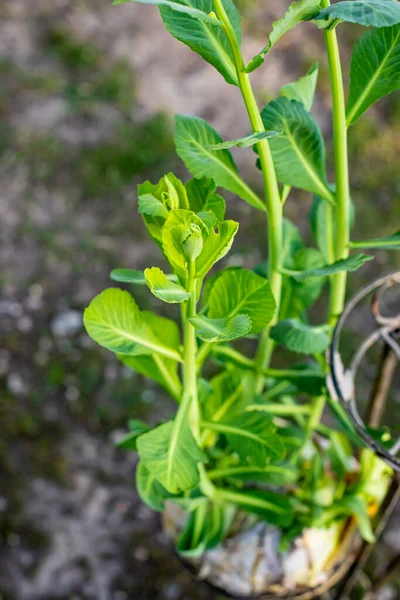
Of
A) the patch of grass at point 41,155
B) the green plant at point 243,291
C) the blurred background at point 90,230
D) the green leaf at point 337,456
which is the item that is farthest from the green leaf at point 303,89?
the patch of grass at point 41,155

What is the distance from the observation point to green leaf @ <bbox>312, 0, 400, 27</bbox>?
0.45 meters

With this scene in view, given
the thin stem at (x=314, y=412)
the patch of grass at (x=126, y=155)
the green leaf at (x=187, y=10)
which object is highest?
the green leaf at (x=187, y=10)

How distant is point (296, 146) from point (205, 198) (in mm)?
104

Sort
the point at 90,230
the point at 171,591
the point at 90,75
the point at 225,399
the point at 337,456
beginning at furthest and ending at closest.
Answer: the point at 90,75 → the point at 90,230 → the point at 171,591 → the point at 337,456 → the point at 225,399

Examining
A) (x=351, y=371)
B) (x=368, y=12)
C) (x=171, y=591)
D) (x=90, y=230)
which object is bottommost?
(x=171, y=591)

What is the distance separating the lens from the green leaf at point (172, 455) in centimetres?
62

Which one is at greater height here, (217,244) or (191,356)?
(217,244)

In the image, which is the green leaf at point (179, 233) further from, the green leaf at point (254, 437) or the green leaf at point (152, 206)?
the green leaf at point (254, 437)

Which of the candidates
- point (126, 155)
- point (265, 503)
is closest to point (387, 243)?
point (265, 503)

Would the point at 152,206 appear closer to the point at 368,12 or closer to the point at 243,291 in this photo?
the point at 243,291

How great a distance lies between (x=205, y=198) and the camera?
0.59 metres

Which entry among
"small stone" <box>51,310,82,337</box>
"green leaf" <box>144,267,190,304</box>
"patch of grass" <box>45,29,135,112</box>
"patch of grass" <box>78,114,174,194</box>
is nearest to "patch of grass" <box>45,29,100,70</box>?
"patch of grass" <box>45,29,135,112</box>

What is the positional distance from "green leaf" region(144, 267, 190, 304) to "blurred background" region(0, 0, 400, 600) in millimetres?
868

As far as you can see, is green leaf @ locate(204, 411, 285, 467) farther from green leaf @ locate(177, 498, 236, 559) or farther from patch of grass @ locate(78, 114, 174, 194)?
patch of grass @ locate(78, 114, 174, 194)
